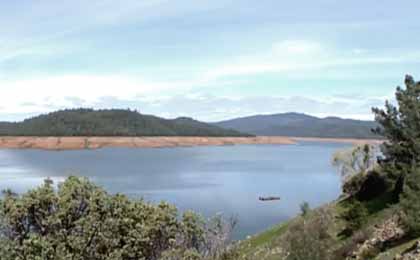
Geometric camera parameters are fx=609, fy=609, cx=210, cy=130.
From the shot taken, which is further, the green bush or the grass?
the grass

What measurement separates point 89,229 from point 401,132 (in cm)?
2224

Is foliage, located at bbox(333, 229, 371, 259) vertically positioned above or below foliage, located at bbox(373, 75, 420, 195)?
below

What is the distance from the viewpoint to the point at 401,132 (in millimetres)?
32500

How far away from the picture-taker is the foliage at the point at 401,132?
31.8m

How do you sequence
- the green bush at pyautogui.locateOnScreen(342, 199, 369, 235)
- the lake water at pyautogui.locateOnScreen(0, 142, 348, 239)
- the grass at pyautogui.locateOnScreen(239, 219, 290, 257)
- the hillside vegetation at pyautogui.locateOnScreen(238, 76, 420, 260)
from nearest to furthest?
the hillside vegetation at pyautogui.locateOnScreen(238, 76, 420, 260) < the green bush at pyautogui.locateOnScreen(342, 199, 369, 235) < the grass at pyautogui.locateOnScreen(239, 219, 290, 257) < the lake water at pyautogui.locateOnScreen(0, 142, 348, 239)

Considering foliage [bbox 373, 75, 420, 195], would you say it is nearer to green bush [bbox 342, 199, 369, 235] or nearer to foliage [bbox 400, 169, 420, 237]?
green bush [bbox 342, 199, 369, 235]

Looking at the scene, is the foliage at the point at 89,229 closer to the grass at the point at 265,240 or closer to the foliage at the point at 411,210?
the foliage at the point at 411,210

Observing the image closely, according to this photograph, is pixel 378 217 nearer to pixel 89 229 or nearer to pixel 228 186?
pixel 89 229

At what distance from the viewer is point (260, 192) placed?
2923 inches

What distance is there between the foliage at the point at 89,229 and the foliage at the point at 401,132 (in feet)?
61.4

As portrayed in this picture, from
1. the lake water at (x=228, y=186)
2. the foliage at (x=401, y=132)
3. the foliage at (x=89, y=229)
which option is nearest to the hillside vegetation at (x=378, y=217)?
the foliage at (x=401, y=132)

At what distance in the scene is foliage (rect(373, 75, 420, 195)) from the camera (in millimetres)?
31750

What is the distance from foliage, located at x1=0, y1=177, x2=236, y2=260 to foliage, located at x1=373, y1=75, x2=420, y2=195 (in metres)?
18.7

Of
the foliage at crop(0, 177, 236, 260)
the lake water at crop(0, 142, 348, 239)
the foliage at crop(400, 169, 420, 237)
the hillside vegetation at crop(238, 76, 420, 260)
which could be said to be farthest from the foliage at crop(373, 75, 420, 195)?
the foliage at crop(0, 177, 236, 260)
